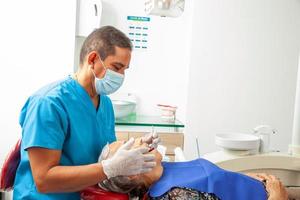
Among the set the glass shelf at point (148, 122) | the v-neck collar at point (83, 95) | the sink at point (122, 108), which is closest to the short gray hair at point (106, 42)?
the v-neck collar at point (83, 95)

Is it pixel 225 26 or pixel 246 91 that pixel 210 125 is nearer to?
pixel 246 91

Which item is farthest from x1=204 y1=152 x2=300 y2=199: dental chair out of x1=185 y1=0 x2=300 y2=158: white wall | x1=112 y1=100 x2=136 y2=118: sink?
x1=185 y1=0 x2=300 y2=158: white wall

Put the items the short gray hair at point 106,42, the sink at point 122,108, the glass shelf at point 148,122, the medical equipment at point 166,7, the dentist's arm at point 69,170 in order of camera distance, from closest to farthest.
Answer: the dentist's arm at point 69,170 → the short gray hair at point 106,42 → the medical equipment at point 166,7 → the glass shelf at point 148,122 → the sink at point 122,108

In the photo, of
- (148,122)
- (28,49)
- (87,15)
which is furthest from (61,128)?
(87,15)

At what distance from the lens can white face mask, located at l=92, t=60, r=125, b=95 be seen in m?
1.27

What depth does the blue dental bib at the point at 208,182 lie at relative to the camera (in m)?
1.29

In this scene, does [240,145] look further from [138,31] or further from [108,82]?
[138,31]

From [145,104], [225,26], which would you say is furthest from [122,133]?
[225,26]

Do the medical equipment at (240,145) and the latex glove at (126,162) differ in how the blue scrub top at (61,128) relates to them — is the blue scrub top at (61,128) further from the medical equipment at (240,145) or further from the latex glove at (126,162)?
the medical equipment at (240,145)

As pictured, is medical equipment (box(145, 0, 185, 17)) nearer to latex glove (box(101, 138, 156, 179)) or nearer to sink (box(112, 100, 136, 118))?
latex glove (box(101, 138, 156, 179))

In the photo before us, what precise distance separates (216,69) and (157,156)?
1.99 metres

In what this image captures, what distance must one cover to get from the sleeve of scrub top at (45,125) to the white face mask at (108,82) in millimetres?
179

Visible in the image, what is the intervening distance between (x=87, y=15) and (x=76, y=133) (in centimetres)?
217

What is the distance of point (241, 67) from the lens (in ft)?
10.6
